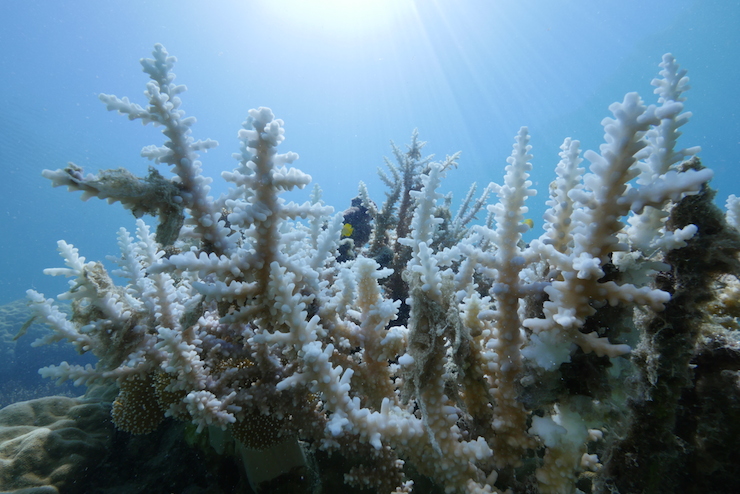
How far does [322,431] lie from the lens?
2.31 m

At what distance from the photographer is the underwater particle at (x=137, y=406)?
2488 millimetres

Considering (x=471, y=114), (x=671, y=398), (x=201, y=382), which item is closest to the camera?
(x=671, y=398)

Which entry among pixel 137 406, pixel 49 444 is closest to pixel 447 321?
pixel 137 406

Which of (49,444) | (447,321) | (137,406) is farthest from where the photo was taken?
(49,444)

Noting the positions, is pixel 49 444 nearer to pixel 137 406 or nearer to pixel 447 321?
pixel 137 406

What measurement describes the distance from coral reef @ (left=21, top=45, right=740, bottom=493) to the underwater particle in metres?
0.02

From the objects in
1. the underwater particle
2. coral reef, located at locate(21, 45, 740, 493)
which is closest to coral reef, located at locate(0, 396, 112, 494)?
the underwater particle

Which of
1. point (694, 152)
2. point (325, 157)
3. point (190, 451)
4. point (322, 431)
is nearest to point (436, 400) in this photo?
point (322, 431)

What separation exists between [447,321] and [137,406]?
8.16ft

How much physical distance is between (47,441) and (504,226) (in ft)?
15.0

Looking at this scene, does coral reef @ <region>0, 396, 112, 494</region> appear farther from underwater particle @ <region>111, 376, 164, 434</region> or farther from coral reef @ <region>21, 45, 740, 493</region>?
coral reef @ <region>21, 45, 740, 493</region>

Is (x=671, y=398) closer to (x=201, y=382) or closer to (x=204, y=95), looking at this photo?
(x=201, y=382)

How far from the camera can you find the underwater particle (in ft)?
8.16

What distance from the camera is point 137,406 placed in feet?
8.27
